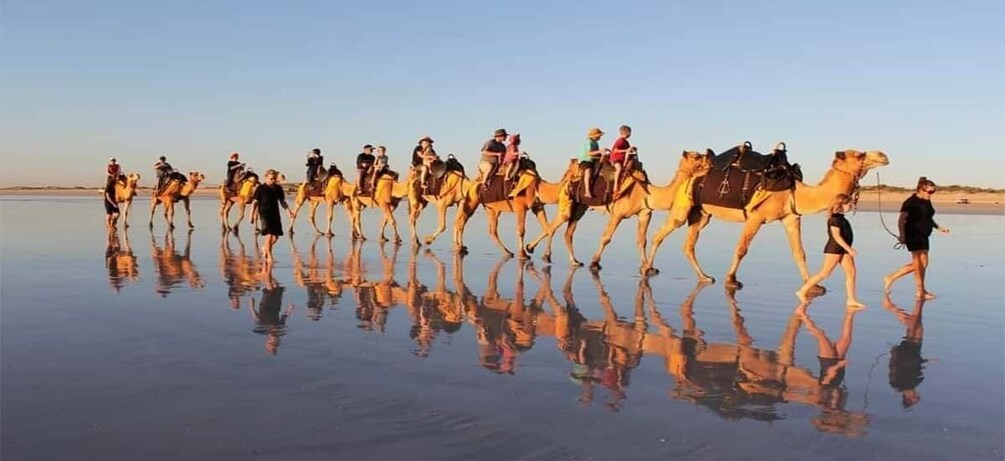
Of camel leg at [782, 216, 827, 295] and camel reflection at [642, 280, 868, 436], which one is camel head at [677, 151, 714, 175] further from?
camel reflection at [642, 280, 868, 436]

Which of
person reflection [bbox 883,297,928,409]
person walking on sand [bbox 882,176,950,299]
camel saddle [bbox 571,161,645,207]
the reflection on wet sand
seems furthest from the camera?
camel saddle [bbox 571,161,645,207]

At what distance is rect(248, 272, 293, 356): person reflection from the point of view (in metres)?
7.81

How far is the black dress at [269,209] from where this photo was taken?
1521 cm

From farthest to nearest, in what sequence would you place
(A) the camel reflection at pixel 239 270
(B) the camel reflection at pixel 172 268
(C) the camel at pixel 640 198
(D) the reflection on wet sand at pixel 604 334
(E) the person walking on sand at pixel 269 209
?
1. (E) the person walking on sand at pixel 269 209
2. (C) the camel at pixel 640 198
3. (B) the camel reflection at pixel 172 268
4. (A) the camel reflection at pixel 239 270
5. (D) the reflection on wet sand at pixel 604 334

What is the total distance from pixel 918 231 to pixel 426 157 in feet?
41.1

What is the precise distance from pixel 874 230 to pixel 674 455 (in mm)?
28253

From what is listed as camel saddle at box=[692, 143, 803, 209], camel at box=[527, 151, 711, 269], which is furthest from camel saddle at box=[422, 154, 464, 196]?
camel saddle at box=[692, 143, 803, 209]

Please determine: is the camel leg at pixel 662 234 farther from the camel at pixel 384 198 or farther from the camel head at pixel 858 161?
the camel at pixel 384 198

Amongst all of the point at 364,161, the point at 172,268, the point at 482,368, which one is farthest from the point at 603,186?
the point at 364,161

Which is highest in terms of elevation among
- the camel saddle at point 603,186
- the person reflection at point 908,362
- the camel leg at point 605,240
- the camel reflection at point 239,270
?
the camel saddle at point 603,186

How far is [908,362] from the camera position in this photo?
7.44 meters

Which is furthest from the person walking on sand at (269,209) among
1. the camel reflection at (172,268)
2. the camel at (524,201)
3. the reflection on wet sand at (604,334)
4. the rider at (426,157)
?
the rider at (426,157)

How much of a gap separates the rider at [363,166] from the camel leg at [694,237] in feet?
40.4

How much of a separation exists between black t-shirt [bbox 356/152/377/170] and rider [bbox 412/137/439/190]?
327cm
